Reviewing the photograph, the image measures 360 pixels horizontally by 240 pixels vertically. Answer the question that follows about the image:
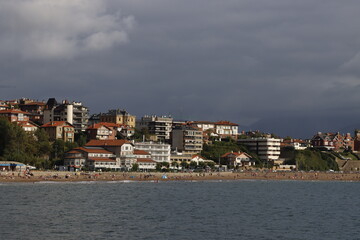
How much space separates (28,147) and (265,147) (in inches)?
3062

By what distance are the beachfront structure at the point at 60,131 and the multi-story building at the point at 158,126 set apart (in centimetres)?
3680

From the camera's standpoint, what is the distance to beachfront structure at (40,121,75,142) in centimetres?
12962

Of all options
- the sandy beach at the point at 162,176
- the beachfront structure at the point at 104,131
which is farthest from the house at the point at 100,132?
the sandy beach at the point at 162,176

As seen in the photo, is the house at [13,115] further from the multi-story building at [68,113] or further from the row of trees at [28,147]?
the row of trees at [28,147]

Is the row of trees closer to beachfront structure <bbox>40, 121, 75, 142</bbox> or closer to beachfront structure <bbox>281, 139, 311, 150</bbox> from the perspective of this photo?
beachfront structure <bbox>40, 121, 75, 142</bbox>

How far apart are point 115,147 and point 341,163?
83966 mm

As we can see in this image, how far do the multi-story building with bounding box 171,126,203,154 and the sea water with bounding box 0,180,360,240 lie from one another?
78.5 metres


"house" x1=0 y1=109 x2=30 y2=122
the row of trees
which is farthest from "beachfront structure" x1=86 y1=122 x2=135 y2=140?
the row of trees

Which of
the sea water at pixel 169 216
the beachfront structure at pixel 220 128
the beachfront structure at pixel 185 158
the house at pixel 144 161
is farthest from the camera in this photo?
the beachfront structure at pixel 220 128

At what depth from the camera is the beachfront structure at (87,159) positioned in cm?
11562

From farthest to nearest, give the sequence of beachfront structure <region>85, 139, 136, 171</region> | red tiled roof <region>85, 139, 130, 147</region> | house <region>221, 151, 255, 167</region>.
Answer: house <region>221, 151, 255, 167</region> → red tiled roof <region>85, 139, 130, 147</region> → beachfront structure <region>85, 139, 136, 171</region>

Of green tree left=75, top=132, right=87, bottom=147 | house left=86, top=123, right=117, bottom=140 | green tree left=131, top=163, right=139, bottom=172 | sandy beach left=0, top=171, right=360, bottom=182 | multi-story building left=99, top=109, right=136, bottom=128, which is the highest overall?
multi-story building left=99, top=109, right=136, bottom=128

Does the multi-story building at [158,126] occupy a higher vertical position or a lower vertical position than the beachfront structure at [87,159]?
higher

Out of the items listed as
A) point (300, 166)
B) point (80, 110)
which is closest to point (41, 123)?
point (80, 110)
